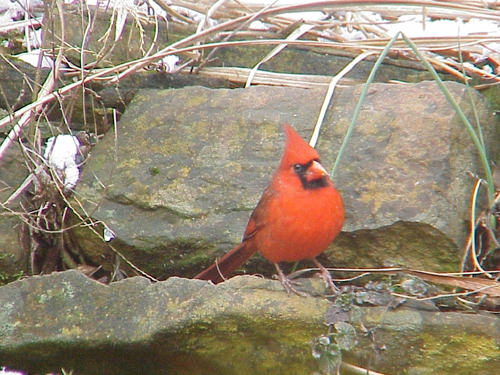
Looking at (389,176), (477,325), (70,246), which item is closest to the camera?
(477,325)

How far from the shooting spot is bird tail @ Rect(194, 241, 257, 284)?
339cm

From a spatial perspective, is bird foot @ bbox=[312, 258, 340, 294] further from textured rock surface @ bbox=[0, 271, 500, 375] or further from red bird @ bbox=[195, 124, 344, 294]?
textured rock surface @ bbox=[0, 271, 500, 375]

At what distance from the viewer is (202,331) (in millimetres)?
2576

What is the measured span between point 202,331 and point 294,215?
34.0 inches

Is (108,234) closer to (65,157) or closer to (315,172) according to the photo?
(65,157)

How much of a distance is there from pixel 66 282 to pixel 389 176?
165 cm

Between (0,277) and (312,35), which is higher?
(312,35)

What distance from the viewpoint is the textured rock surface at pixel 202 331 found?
2531 mm

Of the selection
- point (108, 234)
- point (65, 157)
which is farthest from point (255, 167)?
point (65, 157)

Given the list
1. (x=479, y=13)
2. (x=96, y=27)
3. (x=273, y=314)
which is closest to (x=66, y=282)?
(x=273, y=314)

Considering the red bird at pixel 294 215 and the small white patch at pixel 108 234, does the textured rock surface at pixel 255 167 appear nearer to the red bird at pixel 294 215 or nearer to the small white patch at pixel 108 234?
the small white patch at pixel 108 234

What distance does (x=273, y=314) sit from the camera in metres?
2.58

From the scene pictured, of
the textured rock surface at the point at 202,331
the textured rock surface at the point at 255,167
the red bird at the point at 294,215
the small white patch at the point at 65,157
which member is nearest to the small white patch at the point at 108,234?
the textured rock surface at the point at 255,167

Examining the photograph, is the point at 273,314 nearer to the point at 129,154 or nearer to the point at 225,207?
the point at 225,207
